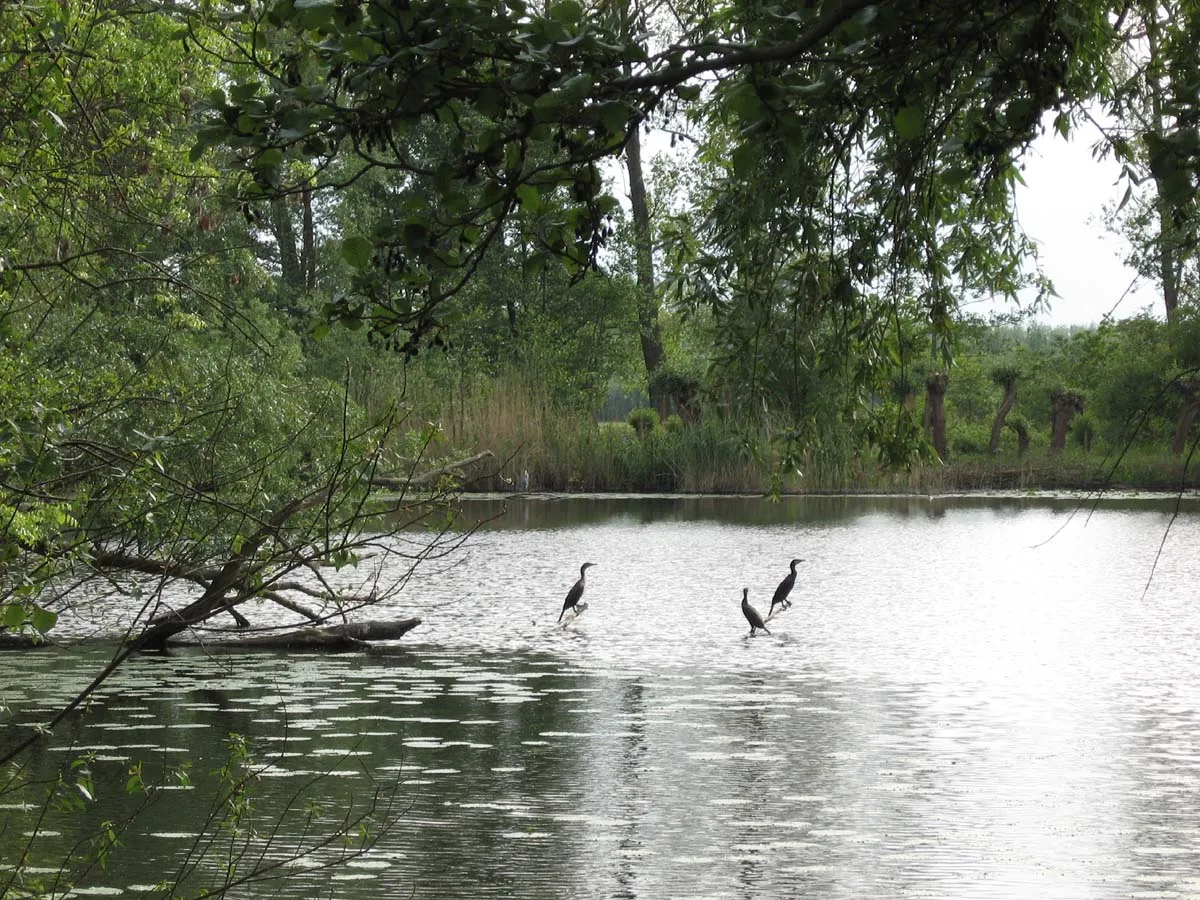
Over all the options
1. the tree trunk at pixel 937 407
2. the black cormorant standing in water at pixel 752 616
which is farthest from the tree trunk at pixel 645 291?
the black cormorant standing in water at pixel 752 616

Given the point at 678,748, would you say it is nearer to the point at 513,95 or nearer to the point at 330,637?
the point at 330,637

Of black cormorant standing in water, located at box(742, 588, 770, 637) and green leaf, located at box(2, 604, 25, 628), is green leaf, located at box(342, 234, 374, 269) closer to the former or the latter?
green leaf, located at box(2, 604, 25, 628)

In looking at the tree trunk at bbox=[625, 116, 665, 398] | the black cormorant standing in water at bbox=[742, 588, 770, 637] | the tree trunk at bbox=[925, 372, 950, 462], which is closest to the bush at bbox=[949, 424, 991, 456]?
the tree trunk at bbox=[925, 372, 950, 462]

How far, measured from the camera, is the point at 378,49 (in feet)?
9.54

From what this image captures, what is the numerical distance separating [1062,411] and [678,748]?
33173 millimetres

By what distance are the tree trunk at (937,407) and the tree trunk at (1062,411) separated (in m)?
2.88

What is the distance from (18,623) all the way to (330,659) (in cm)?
915

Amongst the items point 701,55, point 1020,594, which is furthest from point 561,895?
point 1020,594

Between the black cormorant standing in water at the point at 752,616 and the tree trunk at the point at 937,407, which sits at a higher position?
the tree trunk at the point at 937,407

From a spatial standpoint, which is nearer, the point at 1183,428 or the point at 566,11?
the point at 566,11

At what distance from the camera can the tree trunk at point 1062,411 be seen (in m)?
39.9

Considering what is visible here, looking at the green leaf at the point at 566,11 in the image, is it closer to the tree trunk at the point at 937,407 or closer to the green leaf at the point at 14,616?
the green leaf at the point at 14,616

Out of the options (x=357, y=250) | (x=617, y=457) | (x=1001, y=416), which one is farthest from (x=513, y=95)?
(x=1001, y=416)

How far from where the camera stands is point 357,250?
2.96 metres
